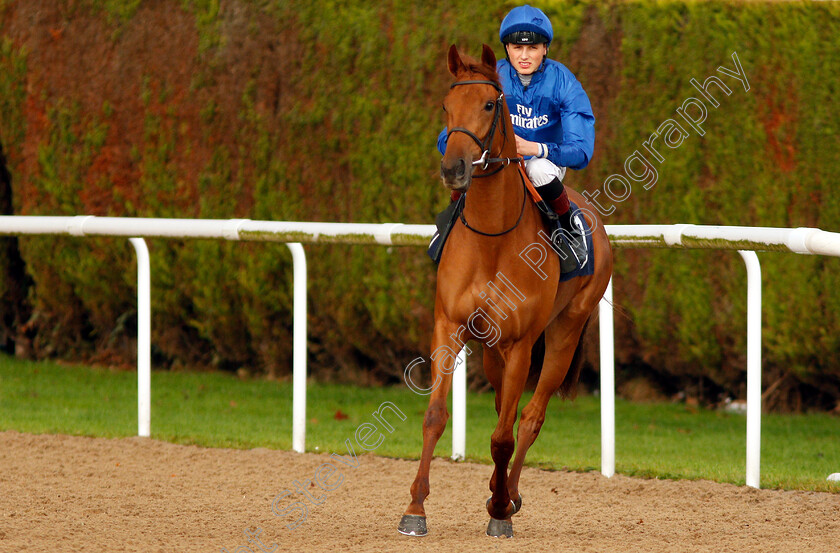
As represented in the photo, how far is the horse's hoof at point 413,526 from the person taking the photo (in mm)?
3947

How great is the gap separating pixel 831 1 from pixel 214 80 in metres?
4.23

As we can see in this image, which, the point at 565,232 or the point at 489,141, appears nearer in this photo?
the point at 489,141

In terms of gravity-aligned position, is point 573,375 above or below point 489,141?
below

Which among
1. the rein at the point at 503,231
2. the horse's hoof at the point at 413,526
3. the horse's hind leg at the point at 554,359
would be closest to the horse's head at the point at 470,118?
the rein at the point at 503,231

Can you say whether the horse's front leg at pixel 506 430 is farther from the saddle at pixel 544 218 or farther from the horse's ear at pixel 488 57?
the horse's ear at pixel 488 57

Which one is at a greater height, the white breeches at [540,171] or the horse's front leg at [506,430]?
the white breeches at [540,171]

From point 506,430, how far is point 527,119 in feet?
4.02

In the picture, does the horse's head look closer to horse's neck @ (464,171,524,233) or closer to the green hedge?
horse's neck @ (464,171,524,233)

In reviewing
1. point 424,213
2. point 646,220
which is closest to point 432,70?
point 424,213

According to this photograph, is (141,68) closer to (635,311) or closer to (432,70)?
(432,70)

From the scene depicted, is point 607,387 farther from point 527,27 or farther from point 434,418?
point 527,27

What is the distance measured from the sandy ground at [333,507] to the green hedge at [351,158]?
2024 mm

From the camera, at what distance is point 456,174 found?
352 cm

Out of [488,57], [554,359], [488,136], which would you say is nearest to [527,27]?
[488,57]
